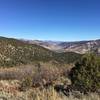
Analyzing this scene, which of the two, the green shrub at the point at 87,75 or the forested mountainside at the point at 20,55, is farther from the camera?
the forested mountainside at the point at 20,55

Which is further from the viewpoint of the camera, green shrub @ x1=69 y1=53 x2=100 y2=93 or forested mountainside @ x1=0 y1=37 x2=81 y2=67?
forested mountainside @ x1=0 y1=37 x2=81 y2=67

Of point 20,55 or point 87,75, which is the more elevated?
point 87,75

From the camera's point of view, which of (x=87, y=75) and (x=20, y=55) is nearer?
(x=87, y=75)

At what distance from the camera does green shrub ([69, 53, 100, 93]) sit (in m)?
10.7

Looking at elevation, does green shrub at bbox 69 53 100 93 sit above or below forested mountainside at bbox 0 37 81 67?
above

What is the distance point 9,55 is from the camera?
206ft

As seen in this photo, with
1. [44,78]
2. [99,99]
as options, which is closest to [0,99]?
[99,99]

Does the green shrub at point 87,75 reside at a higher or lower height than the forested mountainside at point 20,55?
higher

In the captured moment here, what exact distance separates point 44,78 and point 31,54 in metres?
54.8

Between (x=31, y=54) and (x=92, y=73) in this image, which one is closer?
(x=92, y=73)

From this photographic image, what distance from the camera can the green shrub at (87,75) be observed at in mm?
10727

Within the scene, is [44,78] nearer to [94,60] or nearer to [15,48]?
[94,60]

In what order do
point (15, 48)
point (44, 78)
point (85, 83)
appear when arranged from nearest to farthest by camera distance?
1. point (85, 83)
2. point (44, 78)
3. point (15, 48)

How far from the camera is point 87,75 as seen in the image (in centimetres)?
1083
